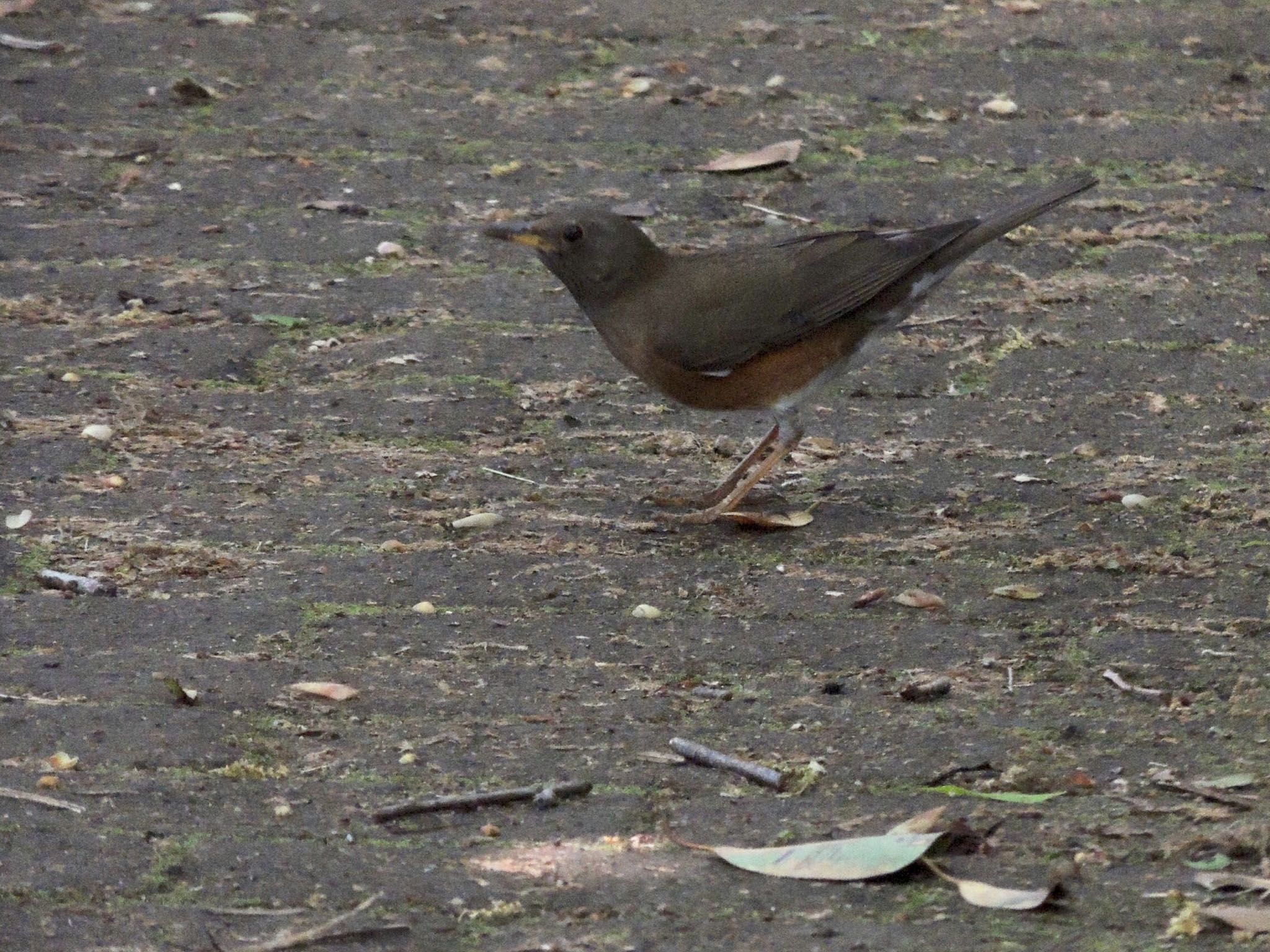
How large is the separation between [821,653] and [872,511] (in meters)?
0.92

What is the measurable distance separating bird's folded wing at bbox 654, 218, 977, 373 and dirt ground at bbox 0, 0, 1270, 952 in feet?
1.27

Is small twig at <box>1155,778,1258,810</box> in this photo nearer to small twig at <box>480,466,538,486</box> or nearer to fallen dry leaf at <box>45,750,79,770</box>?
fallen dry leaf at <box>45,750,79,770</box>

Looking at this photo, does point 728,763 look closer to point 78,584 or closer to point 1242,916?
point 1242,916

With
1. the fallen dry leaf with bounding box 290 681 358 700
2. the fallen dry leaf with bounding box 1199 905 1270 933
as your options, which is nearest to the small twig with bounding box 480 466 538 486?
the fallen dry leaf with bounding box 290 681 358 700

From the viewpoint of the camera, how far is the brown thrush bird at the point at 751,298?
4.86 meters

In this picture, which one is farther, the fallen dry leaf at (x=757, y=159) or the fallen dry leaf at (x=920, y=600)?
the fallen dry leaf at (x=757, y=159)

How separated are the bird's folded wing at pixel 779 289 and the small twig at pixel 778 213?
1.13 m

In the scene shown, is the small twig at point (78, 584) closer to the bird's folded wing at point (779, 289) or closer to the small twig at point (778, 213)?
the bird's folded wing at point (779, 289)

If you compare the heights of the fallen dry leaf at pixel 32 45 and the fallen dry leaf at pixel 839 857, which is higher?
the fallen dry leaf at pixel 32 45

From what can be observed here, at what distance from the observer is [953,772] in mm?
3229

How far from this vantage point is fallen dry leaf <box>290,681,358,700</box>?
357cm

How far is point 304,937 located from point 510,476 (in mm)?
2283

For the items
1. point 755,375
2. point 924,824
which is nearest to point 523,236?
point 755,375

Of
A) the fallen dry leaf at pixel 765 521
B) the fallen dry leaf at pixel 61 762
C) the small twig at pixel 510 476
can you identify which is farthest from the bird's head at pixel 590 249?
the fallen dry leaf at pixel 61 762
